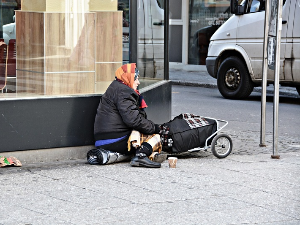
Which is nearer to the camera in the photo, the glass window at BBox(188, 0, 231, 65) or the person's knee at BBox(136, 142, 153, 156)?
the person's knee at BBox(136, 142, 153, 156)

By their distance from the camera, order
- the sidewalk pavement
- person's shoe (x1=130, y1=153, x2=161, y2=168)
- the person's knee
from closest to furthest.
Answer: the sidewalk pavement, person's shoe (x1=130, y1=153, x2=161, y2=168), the person's knee

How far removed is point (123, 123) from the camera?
24.3 ft

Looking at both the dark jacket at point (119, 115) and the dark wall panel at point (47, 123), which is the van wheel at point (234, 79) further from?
the dark jacket at point (119, 115)

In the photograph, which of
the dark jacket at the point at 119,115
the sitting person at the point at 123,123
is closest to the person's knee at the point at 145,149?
the sitting person at the point at 123,123

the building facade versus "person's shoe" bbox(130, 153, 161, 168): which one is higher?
the building facade

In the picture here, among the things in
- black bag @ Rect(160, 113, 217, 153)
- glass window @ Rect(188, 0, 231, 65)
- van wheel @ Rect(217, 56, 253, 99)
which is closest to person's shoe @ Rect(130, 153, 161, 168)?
black bag @ Rect(160, 113, 217, 153)

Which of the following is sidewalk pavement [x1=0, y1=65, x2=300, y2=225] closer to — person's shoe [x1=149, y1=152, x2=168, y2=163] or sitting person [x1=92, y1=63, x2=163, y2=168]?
person's shoe [x1=149, y1=152, x2=168, y2=163]

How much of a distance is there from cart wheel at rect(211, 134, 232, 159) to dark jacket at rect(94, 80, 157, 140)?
0.76 metres

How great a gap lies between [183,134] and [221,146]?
0.52 metres

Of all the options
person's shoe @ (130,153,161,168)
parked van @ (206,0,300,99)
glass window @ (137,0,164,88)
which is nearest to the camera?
person's shoe @ (130,153,161,168)

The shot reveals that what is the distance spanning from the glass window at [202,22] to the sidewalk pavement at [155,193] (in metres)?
12.2

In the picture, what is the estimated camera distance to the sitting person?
7340 mm

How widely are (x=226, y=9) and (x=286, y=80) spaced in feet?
21.7

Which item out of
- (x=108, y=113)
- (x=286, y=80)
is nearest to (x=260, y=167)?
(x=108, y=113)
